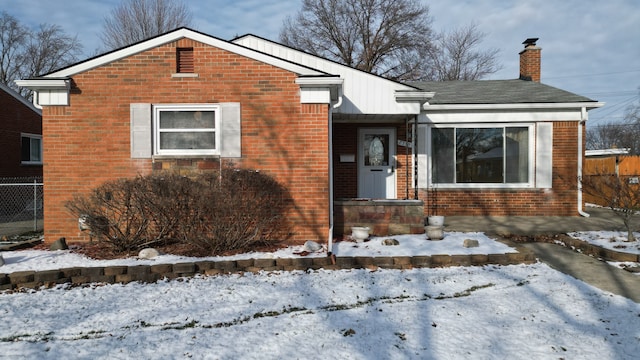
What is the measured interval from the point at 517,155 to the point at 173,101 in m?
8.74

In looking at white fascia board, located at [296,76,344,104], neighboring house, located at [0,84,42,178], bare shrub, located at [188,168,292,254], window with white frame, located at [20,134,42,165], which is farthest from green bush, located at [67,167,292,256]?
window with white frame, located at [20,134,42,165]

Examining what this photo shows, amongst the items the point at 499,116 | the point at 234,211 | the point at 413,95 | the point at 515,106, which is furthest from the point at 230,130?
the point at 515,106

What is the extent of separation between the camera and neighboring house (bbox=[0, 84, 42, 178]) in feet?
49.9

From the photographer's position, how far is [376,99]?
31.2 ft

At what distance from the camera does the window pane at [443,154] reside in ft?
35.7

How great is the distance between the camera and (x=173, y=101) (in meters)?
7.34

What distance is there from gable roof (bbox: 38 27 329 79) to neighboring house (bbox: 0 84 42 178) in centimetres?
1056

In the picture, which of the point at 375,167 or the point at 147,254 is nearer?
the point at 147,254

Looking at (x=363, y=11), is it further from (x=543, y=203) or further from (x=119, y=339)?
(x=119, y=339)

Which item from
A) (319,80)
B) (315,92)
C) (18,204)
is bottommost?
(18,204)

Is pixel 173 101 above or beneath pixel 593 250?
above

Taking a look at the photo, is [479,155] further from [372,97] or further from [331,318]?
[331,318]

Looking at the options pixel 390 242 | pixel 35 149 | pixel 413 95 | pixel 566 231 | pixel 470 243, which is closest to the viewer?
pixel 470 243

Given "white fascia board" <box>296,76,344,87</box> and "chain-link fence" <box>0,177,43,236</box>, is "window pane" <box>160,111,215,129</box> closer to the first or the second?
"white fascia board" <box>296,76,344,87</box>
